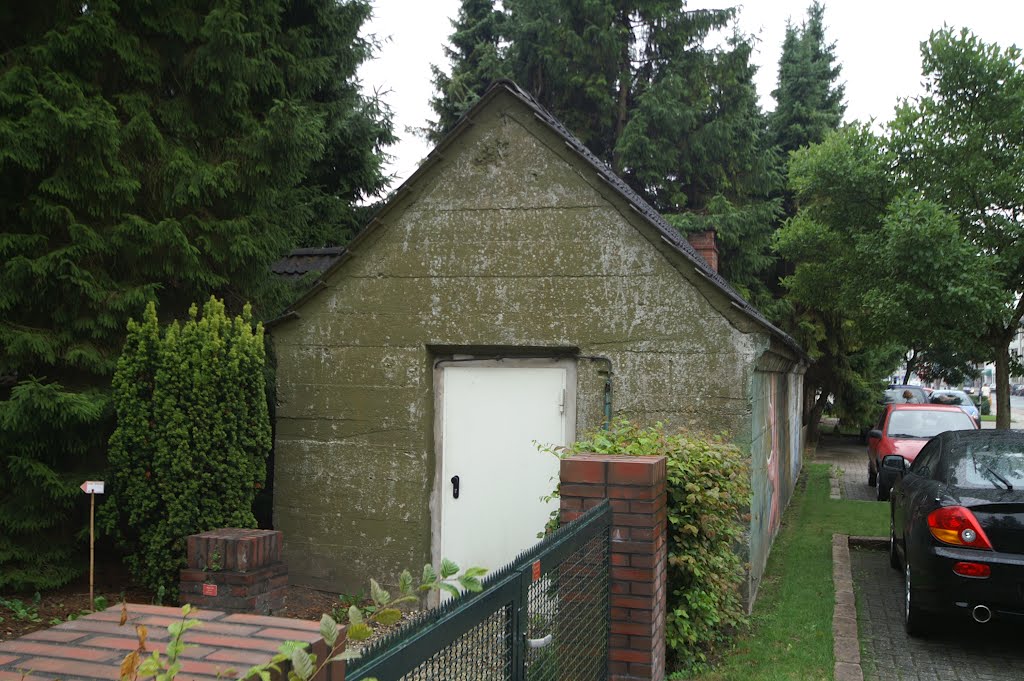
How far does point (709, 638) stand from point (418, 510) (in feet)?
9.71

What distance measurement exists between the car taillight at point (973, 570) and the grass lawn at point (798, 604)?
3.61 feet

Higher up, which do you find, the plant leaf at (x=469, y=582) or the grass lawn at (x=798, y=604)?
the plant leaf at (x=469, y=582)

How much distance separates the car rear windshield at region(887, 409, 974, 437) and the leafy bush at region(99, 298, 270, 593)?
12.5 meters

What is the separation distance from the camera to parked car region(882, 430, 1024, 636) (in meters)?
5.78

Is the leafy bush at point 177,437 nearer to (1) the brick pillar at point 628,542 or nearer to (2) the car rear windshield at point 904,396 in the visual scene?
(1) the brick pillar at point 628,542

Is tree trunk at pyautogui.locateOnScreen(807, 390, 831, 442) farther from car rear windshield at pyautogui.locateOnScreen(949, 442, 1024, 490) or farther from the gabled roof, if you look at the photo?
car rear windshield at pyautogui.locateOnScreen(949, 442, 1024, 490)

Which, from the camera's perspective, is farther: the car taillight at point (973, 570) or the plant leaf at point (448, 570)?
the car taillight at point (973, 570)

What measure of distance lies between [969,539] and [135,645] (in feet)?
18.4

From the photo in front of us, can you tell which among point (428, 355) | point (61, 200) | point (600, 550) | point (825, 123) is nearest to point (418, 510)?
point (428, 355)

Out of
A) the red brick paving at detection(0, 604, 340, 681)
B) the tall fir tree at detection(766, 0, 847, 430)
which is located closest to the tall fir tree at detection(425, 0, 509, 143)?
the tall fir tree at detection(766, 0, 847, 430)

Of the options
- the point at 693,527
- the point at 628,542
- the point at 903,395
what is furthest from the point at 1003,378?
the point at 903,395

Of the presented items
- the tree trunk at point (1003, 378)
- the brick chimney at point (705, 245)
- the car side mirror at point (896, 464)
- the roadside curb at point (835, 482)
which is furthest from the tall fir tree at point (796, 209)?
the car side mirror at point (896, 464)

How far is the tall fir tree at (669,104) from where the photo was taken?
22.8 m

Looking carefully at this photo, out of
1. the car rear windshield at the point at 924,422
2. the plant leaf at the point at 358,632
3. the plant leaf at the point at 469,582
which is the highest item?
the plant leaf at the point at 469,582
